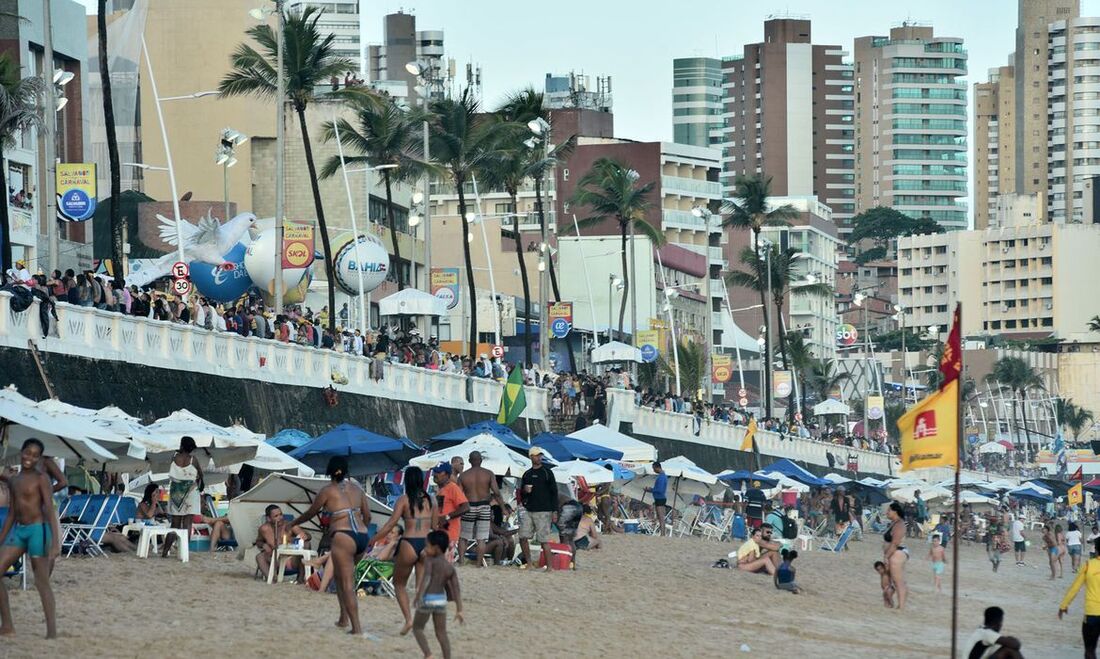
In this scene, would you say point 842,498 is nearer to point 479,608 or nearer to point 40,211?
point 40,211

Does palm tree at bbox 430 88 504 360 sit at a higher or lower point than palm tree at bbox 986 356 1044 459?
higher

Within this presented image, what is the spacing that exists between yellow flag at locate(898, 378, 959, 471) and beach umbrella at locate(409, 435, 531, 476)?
13.4 meters

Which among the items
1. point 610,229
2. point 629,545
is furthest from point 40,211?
point 610,229

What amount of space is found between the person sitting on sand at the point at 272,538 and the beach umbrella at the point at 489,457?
26.9ft

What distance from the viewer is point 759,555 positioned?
31875 millimetres

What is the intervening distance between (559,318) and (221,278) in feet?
52.7

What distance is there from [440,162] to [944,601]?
113 feet

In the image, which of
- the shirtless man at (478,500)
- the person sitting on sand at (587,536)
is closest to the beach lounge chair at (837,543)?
the person sitting on sand at (587,536)

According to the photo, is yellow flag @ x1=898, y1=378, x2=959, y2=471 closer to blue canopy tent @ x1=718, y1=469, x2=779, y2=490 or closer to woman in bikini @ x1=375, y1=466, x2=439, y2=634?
woman in bikini @ x1=375, y1=466, x2=439, y2=634

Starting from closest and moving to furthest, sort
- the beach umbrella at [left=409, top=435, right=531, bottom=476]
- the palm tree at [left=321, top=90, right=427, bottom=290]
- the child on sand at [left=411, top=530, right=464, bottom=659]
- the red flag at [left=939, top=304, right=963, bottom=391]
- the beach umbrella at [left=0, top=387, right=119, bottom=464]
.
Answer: the child on sand at [left=411, top=530, right=464, bottom=659]
the red flag at [left=939, top=304, right=963, bottom=391]
the beach umbrella at [left=0, top=387, right=119, bottom=464]
the beach umbrella at [left=409, top=435, right=531, bottom=476]
the palm tree at [left=321, top=90, right=427, bottom=290]

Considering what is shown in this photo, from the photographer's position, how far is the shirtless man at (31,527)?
52.2 feet

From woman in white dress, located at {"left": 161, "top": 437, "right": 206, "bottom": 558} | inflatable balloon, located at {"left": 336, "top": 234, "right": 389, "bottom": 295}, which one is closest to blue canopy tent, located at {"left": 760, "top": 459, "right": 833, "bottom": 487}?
inflatable balloon, located at {"left": 336, "top": 234, "right": 389, "bottom": 295}

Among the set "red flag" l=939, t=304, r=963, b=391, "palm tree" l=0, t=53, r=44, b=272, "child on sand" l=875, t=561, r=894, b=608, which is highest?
"palm tree" l=0, t=53, r=44, b=272

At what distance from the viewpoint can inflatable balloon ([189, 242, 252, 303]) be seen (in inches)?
2221
